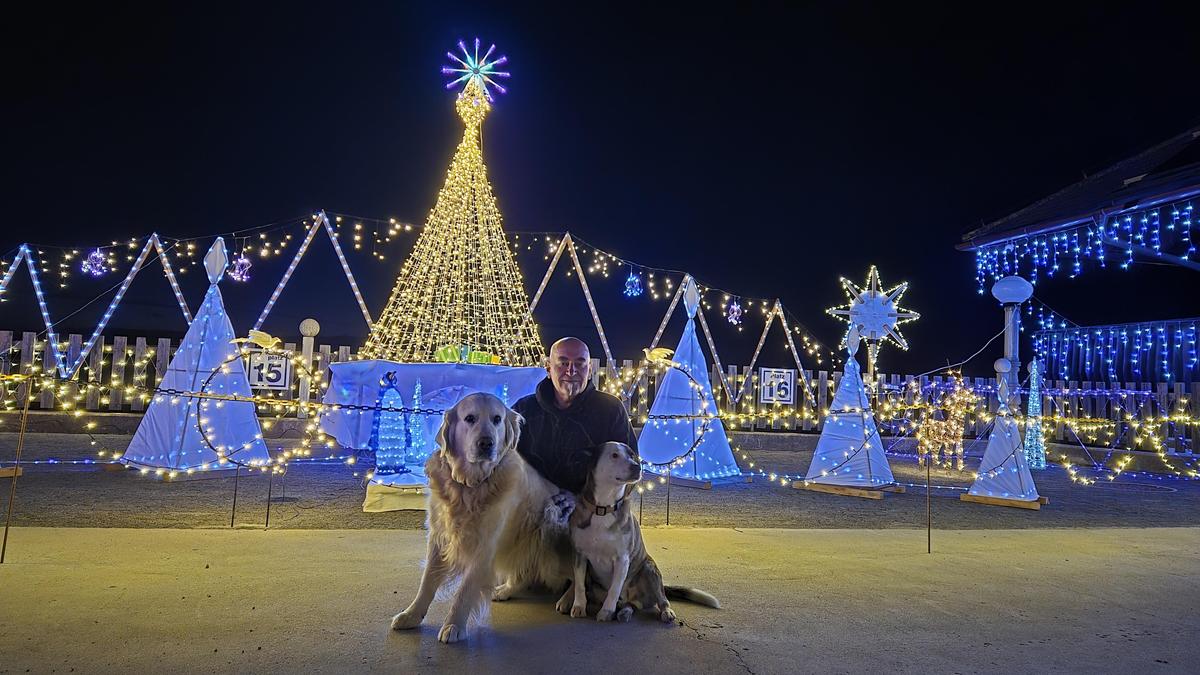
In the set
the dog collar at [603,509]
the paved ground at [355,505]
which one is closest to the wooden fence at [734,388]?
the paved ground at [355,505]

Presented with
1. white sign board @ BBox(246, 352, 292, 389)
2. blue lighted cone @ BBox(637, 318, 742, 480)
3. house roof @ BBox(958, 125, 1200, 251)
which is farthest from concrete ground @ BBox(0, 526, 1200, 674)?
house roof @ BBox(958, 125, 1200, 251)

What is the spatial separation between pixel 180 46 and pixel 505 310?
22.0 ft

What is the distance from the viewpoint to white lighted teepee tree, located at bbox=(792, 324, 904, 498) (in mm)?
7520

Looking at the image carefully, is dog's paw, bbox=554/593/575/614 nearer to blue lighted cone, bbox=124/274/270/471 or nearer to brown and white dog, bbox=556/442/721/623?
brown and white dog, bbox=556/442/721/623

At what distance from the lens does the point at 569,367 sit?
2.99 metres

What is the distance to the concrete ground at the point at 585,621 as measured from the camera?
2219 millimetres

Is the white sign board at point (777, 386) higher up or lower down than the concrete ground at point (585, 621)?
higher up

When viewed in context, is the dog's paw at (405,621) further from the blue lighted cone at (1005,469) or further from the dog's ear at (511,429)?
the blue lighted cone at (1005,469)

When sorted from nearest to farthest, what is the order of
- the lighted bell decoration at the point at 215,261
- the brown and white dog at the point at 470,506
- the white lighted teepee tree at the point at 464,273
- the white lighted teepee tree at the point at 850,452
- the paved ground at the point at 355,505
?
the brown and white dog at the point at 470,506 → the paved ground at the point at 355,505 → the lighted bell decoration at the point at 215,261 → the white lighted teepee tree at the point at 464,273 → the white lighted teepee tree at the point at 850,452

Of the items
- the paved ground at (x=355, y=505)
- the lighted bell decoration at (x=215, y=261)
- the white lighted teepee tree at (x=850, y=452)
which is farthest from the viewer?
the white lighted teepee tree at (x=850, y=452)

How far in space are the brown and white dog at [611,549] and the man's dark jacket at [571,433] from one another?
10.4 inches

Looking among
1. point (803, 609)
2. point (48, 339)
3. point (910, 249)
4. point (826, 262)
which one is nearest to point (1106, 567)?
point (803, 609)

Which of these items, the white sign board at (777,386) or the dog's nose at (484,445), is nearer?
the dog's nose at (484,445)

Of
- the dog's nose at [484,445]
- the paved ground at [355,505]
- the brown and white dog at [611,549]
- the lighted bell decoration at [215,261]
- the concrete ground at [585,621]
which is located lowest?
the paved ground at [355,505]
